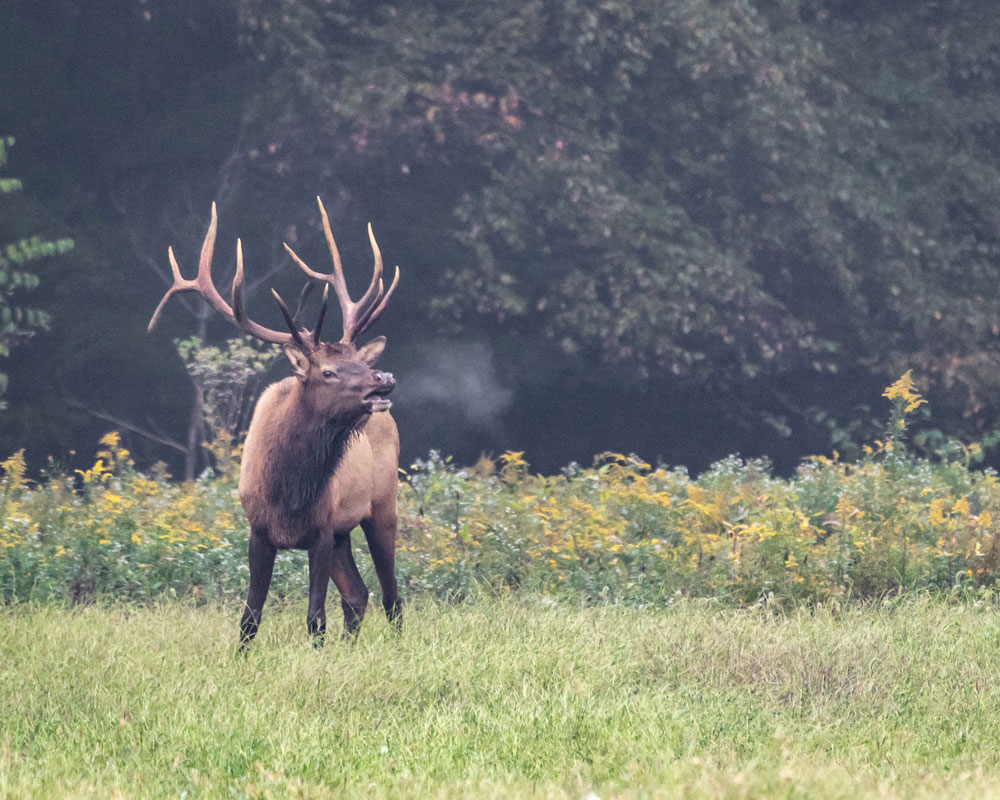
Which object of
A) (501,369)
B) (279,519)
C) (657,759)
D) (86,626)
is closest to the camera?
(657,759)

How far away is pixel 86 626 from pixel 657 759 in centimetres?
348

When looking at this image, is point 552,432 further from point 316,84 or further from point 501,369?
point 316,84

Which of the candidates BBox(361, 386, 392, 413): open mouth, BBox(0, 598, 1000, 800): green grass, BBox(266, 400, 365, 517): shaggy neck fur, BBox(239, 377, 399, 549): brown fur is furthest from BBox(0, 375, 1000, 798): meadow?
BBox(361, 386, 392, 413): open mouth

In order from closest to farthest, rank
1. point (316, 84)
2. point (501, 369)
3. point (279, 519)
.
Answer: point (279, 519), point (316, 84), point (501, 369)

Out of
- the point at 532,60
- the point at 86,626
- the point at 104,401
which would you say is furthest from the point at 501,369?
the point at 86,626

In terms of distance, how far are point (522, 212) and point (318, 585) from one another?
8937 mm

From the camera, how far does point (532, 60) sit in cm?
1501

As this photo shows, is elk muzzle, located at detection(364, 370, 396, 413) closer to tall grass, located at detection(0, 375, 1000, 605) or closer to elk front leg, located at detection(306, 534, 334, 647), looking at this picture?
elk front leg, located at detection(306, 534, 334, 647)

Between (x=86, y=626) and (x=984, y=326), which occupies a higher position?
(x=984, y=326)

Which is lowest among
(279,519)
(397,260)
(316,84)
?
(279,519)

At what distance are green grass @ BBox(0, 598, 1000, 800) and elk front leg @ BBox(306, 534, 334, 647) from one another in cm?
10

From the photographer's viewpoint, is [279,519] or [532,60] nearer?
[279,519]

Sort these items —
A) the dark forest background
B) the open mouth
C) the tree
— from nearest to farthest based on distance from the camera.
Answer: the open mouth < the tree < the dark forest background

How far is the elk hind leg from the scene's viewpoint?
22.7 feet
